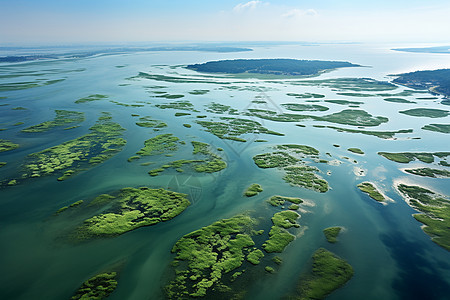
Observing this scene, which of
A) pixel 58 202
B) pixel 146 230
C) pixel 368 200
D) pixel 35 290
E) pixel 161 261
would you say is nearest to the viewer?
pixel 35 290

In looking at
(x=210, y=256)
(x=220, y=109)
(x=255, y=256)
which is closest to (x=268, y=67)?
(x=220, y=109)

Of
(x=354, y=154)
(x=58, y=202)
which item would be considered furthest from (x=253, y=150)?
(x=58, y=202)

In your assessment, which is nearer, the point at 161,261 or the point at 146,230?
the point at 161,261

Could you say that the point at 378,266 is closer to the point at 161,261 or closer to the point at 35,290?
the point at 161,261

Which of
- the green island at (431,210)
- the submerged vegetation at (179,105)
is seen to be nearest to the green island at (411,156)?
the green island at (431,210)

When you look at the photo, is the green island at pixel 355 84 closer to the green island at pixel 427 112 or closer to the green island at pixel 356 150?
the green island at pixel 427 112

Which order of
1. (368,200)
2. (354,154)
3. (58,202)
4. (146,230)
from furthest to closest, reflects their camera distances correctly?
(354,154) → (368,200) → (58,202) → (146,230)

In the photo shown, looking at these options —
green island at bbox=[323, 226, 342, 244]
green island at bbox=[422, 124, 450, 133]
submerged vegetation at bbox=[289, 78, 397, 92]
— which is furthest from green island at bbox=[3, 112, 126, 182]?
submerged vegetation at bbox=[289, 78, 397, 92]
